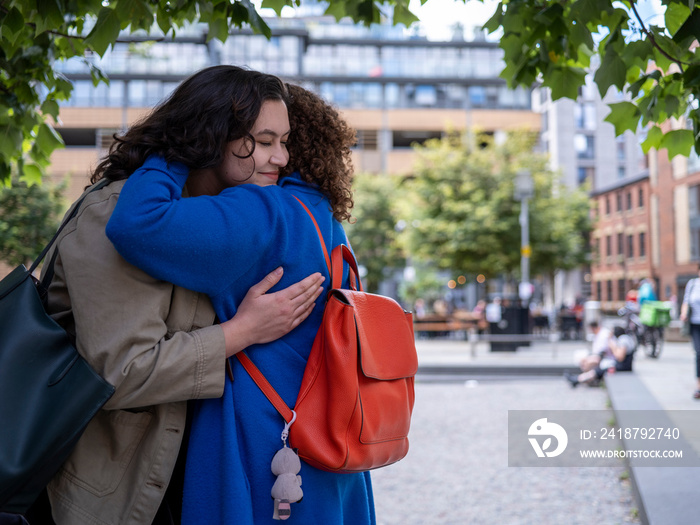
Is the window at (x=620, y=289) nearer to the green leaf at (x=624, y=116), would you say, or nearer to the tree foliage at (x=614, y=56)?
the tree foliage at (x=614, y=56)

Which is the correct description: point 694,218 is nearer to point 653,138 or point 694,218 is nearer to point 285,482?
point 653,138

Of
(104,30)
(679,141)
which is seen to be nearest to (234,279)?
(104,30)

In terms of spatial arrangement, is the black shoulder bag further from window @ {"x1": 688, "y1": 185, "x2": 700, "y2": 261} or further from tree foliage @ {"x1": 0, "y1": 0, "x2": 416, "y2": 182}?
window @ {"x1": 688, "y1": 185, "x2": 700, "y2": 261}

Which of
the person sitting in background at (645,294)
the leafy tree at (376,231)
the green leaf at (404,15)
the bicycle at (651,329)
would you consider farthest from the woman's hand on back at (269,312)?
the leafy tree at (376,231)

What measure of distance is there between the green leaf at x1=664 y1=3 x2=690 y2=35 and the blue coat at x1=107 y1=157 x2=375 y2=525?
188 centimetres

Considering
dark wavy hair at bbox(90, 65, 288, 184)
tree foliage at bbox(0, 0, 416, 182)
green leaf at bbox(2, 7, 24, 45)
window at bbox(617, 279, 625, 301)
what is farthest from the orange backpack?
window at bbox(617, 279, 625, 301)

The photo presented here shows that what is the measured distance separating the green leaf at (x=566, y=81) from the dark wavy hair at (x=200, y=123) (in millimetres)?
1938

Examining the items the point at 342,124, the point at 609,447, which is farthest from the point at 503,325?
the point at 342,124

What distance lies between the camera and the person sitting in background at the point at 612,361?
11.2 meters

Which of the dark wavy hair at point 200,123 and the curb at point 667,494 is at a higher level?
the dark wavy hair at point 200,123

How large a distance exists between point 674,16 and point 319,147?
1738mm

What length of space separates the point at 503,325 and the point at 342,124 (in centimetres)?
1791

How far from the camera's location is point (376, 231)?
37438 mm

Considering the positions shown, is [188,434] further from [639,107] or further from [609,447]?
[609,447]
